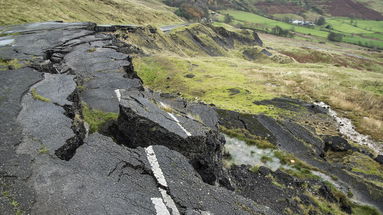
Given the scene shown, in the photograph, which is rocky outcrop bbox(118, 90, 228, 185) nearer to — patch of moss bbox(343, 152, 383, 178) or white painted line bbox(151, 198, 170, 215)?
white painted line bbox(151, 198, 170, 215)

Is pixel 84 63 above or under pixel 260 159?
above

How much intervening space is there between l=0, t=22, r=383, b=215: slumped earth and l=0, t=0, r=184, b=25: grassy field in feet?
30.9

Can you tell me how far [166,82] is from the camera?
31312mm

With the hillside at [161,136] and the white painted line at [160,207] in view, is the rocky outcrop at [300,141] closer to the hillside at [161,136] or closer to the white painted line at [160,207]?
the hillside at [161,136]

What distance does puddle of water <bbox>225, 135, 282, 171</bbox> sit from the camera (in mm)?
14914

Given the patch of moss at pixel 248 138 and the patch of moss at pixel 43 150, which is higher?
Result: the patch of moss at pixel 43 150

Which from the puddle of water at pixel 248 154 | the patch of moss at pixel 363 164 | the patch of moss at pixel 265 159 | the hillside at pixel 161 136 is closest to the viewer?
the hillside at pixel 161 136

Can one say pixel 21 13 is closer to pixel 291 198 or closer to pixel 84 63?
pixel 84 63

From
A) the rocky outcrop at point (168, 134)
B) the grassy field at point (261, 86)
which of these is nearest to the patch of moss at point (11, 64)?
the rocky outcrop at point (168, 134)

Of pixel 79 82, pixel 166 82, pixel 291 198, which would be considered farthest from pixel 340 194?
pixel 166 82

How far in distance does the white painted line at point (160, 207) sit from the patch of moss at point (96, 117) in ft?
15.5

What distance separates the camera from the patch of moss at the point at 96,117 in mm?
9753

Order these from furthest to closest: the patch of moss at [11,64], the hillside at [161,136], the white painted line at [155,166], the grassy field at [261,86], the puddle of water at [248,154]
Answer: the grassy field at [261,86], the puddle of water at [248,154], the patch of moss at [11,64], the white painted line at [155,166], the hillside at [161,136]

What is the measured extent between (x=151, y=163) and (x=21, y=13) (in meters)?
31.2
